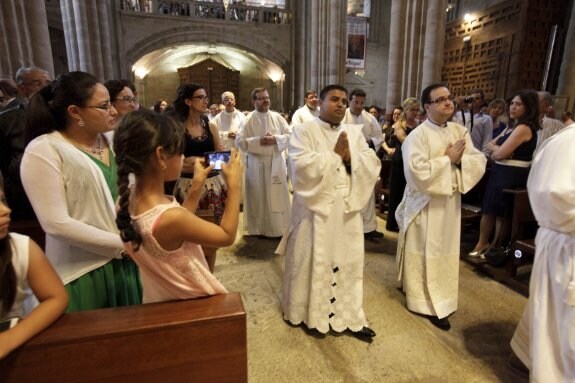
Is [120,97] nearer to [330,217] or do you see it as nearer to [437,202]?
[330,217]

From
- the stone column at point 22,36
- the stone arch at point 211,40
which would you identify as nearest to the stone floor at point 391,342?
the stone column at point 22,36

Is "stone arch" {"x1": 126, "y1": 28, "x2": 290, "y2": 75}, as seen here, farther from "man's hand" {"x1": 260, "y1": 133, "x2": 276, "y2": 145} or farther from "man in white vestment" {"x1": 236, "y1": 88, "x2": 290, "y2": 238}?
"man's hand" {"x1": 260, "y1": 133, "x2": 276, "y2": 145}

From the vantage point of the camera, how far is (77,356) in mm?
974

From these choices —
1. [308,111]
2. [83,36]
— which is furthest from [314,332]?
[83,36]

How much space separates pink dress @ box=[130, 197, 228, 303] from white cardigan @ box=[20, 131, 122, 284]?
0.32 m

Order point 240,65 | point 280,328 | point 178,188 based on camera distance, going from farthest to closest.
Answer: point 240,65, point 178,188, point 280,328

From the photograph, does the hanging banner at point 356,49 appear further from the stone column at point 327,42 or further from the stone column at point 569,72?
the stone column at point 569,72

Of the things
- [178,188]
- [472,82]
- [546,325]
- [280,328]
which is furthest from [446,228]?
[472,82]

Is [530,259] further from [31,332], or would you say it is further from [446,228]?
[31,332]

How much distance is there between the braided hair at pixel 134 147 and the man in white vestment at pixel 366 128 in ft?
10.9

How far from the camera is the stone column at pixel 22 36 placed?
4.73 metres

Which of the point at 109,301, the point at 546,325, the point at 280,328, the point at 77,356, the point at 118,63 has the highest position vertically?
the point at 118,63

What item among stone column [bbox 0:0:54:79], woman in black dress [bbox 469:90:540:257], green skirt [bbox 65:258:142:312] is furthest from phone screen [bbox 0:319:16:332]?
stone column [bbox 0:0:54:79]

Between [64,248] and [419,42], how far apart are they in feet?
26.3
